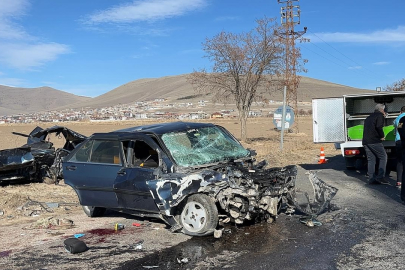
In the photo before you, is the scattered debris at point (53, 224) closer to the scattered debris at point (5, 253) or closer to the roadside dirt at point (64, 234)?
the roadside dirt at point (64, 234)

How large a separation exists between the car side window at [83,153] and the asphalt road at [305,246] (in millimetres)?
2570

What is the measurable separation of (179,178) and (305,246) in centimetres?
182

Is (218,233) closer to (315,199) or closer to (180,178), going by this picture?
(180,178)

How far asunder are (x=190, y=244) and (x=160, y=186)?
0.89 m

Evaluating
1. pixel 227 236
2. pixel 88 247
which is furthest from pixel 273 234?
pixel 88 247

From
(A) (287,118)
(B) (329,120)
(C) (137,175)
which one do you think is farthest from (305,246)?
(A) (287,118)

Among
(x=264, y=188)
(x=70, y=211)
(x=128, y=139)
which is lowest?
(x=70, y=211)

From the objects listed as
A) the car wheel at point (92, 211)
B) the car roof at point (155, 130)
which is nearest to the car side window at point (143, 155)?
the car roof at point (155, 130)

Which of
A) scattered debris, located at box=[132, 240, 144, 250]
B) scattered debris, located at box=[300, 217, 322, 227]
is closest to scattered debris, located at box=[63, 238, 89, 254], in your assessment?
scattered debris, located at box=[132, 240, 144, 250]

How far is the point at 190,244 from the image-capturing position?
18.8ft

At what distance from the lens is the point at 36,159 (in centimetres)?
1169

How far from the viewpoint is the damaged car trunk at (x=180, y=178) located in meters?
5.97

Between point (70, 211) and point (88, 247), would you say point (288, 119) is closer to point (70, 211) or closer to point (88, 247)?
point (70, 211)

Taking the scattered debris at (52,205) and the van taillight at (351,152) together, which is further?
the van taillight at (351,152)
